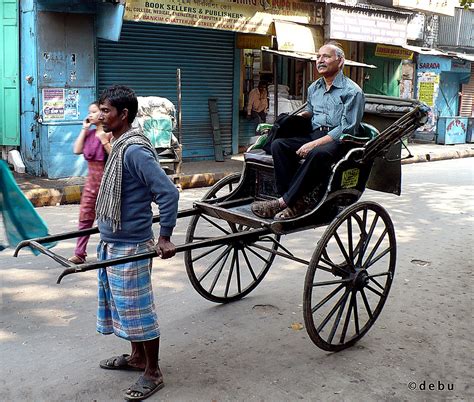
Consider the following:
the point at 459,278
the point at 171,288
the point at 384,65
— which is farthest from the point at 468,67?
the point at 171,288

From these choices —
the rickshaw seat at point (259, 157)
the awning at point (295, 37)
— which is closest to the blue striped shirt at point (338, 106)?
the rickshaw seat at point (259, 157)

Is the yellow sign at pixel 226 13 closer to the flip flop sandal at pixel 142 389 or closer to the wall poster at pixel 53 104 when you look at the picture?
the wall poster at pixel 53 104

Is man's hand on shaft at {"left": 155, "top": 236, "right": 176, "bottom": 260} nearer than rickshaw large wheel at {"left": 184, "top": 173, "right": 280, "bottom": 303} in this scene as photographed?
Yes

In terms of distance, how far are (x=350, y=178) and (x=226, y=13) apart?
870 cm

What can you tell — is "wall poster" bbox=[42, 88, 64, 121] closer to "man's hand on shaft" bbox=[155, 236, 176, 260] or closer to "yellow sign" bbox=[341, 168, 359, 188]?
"yellow sign" bbox=[341, 168, 359, 188]

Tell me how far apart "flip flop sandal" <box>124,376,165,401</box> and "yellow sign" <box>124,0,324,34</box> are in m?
7.98

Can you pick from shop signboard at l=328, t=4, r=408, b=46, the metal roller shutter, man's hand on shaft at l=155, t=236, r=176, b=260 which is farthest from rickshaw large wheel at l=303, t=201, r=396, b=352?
shop signboard at l=328, t=4, r=408, b=46

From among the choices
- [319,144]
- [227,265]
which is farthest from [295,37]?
[319,144]

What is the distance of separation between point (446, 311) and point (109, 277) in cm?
273

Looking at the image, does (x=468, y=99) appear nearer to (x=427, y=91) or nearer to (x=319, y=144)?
(x=427, y=91)

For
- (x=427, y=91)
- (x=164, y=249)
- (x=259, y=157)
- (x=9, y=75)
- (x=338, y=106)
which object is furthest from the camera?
(x=427, y=91)

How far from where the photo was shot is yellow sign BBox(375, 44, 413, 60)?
1728 cm

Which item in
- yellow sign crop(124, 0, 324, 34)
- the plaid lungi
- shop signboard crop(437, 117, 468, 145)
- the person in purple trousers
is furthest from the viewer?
shop signboard crop(437, 117, 468, 145)

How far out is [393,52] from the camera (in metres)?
17.7
